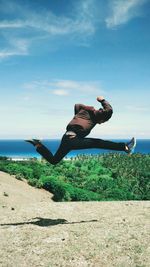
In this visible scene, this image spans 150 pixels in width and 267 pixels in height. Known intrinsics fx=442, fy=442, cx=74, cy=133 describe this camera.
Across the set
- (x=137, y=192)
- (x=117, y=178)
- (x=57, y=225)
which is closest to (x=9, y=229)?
(x=57, y=225)

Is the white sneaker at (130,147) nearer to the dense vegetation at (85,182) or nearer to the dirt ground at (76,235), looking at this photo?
the dirt ground at (76,235)

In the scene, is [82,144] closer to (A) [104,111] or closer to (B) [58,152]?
(B) [58,152]

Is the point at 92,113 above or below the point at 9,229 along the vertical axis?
above

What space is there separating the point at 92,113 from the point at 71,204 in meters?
9.50

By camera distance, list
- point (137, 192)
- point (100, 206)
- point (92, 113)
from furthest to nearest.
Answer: point (137, 192) < point (100, 206) < point (92, 113)

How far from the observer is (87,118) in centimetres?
1243

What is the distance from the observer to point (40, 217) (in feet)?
58.4

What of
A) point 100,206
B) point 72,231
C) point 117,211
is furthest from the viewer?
point 100,206

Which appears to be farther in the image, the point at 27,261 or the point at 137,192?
the point at 137,192

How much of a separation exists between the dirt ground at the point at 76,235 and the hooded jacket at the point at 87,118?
3.63 metres

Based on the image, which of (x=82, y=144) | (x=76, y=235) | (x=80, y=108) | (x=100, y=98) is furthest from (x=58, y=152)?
(x=76, y=235)

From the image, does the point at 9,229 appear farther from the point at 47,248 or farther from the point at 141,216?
the point at 141,216

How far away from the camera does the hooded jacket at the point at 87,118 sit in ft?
39.9

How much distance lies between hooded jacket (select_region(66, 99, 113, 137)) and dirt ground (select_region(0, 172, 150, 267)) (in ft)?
11.9
